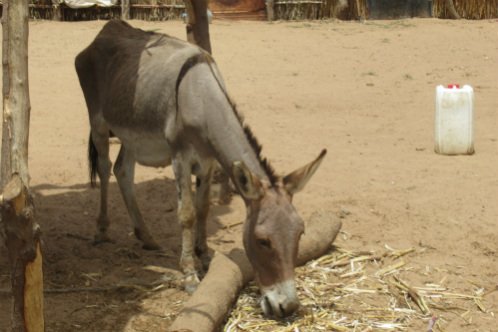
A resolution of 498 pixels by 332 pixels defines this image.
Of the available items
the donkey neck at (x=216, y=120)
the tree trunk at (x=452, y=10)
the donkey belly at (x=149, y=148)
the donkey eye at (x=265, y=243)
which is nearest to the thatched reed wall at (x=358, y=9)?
the tree trunk at (x=452, y=10)

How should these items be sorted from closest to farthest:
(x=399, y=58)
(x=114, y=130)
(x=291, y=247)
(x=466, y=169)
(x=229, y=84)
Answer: (x=291, y=247) → (x=114, y=130) → (x=466, y=169) → (x=229, y=84) → (x=399, y=58)

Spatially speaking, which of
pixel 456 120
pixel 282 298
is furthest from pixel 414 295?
pixel 456 120

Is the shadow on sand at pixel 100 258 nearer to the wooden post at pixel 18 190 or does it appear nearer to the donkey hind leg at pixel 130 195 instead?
the donkey hind leg at pixel 130 195

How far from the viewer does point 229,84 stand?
12.6 meters

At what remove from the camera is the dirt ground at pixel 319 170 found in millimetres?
6145

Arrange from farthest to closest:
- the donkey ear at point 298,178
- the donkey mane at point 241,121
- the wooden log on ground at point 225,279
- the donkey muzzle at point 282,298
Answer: the donkey mane at point 241,121 < the donkey ear at point 298,178 < the donkey muzzle at point 282,298 < the wooden log on ground at point 225,279

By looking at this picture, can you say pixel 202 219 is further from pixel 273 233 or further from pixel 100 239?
pixel 273 233

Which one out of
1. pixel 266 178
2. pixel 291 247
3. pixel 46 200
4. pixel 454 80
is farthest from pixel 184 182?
pixel 454 80

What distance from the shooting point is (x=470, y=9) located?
18.6 metres

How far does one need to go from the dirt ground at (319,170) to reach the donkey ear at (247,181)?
99cm

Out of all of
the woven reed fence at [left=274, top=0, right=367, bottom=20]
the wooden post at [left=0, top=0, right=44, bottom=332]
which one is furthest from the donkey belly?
the woven reed fence at [left=274, top=0, right=367, bottom=20]

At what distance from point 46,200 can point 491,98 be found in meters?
6.65

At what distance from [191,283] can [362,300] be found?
1195 millimetres

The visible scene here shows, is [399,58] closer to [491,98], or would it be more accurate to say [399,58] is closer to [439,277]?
[491,98]
